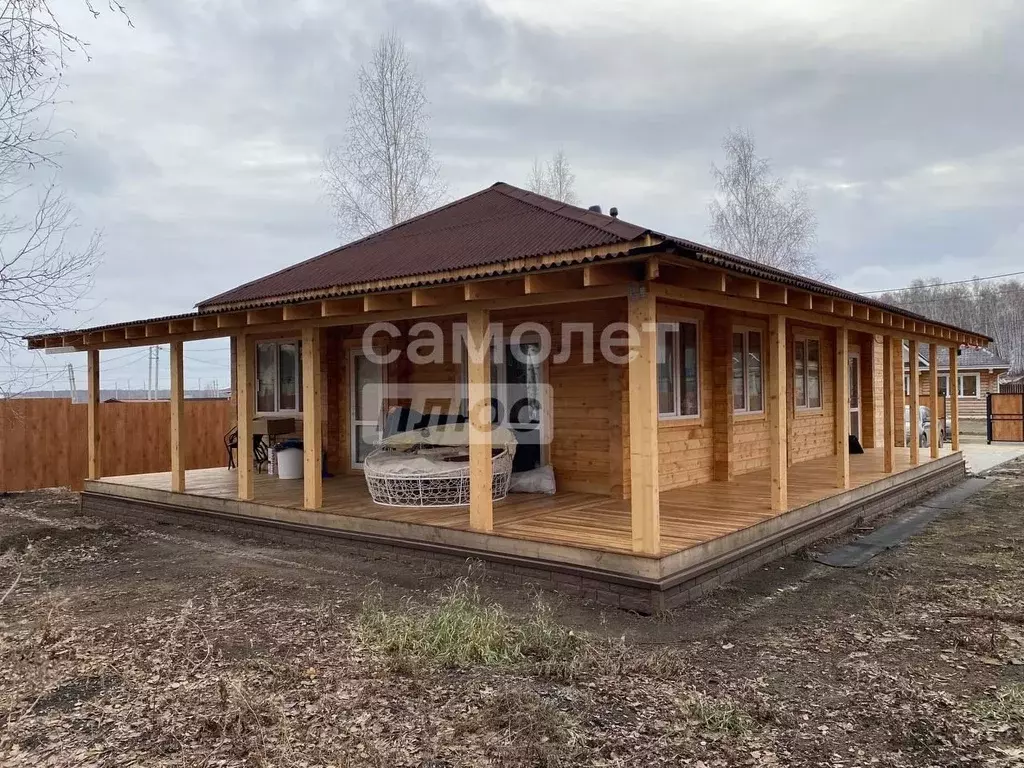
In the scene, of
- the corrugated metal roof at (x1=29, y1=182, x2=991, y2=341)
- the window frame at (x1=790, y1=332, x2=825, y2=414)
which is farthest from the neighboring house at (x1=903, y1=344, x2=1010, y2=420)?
the corrugated metal roof at (x1=29, y1=182, x2=991, y2=341)

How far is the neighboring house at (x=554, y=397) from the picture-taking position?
205 inches

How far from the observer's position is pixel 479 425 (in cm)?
607

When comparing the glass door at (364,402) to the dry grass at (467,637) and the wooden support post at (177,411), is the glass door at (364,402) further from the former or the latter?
the dry grass at (467,637)

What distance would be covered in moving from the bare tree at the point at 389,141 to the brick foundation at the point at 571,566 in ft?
44.4

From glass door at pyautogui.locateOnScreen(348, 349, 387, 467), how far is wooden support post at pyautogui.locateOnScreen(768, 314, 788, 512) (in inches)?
196

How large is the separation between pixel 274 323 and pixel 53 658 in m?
4.05

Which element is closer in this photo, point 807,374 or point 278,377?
point 278,377

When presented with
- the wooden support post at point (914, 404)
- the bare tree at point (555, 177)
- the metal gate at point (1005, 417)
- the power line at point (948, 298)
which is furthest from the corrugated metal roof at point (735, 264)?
the power line at point (948, 298)

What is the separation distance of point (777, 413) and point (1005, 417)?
58.7 feet

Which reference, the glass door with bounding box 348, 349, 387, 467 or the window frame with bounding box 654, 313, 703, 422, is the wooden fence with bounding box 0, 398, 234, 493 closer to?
the glass door with bounding box 348, 349, 387, 467

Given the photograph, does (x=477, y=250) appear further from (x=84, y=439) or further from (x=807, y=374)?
(x=84, y=439)

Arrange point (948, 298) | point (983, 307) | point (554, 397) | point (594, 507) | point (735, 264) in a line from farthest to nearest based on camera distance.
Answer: point (983, 307) < point (948, 298) < point (554, 397) < point (594, 507) < point (735, 264)

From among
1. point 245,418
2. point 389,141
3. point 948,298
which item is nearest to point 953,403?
point 245,418

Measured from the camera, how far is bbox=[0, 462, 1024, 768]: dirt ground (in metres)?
3.02
